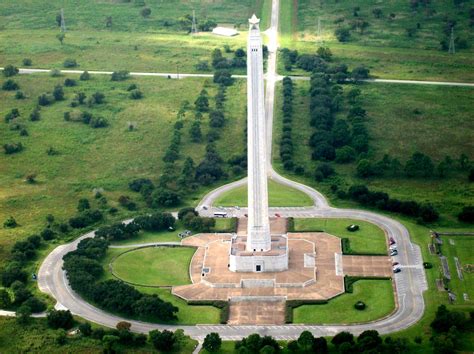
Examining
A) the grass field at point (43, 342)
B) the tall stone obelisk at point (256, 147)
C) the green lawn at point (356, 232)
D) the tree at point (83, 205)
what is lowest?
the grass field at point (43, 342)

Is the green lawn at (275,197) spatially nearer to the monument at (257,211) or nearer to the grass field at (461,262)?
the monument at (257,211)

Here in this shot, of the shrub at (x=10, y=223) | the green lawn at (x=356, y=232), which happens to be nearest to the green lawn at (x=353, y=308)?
the green lawn at (x=356, y=232)

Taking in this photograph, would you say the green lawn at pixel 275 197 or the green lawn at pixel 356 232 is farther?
the green lawn at pixel 275 197

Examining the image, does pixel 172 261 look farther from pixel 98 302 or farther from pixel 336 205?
pixel 336 205

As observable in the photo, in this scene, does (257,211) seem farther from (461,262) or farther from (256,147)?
(461,262)

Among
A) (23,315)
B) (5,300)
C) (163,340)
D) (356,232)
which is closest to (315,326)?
Result: (163,340)

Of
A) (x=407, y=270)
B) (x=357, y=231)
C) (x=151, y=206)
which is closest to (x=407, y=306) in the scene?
(x=407, y=270)

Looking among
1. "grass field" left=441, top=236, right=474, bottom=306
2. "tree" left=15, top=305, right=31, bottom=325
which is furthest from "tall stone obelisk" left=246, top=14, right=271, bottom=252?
"tree" left=15, top=305, right=31, bottom=325
